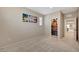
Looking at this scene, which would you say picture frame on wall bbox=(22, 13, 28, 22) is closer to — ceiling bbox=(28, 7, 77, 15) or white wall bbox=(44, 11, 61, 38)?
ceiling bbox=(28, 7, 77, 15)

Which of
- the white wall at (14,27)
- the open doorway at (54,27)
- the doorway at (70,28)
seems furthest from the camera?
the open doorway at (54,27)

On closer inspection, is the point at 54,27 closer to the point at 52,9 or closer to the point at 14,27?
the point at 52,9

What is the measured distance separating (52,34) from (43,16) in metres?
0.49

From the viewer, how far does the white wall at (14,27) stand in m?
2.01

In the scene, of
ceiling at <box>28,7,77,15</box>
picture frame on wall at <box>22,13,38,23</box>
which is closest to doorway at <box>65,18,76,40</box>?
ceiling at <box>28,7,77,15</box>

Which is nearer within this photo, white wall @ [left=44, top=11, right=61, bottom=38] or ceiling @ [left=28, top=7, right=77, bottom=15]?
ceiling @ [left=28, top=7, right=77, bottom=15]

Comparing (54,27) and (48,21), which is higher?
(48,21)

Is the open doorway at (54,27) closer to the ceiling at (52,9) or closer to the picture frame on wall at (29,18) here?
the ceiling at (52,9)

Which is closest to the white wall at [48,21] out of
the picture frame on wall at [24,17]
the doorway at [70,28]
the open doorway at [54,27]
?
the open doorway at [54,27]

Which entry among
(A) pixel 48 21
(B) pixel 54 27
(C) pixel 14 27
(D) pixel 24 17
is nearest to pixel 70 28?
(B) pixel 54 27

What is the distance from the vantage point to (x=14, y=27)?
2092mm

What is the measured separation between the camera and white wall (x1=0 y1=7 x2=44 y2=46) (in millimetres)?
2006
